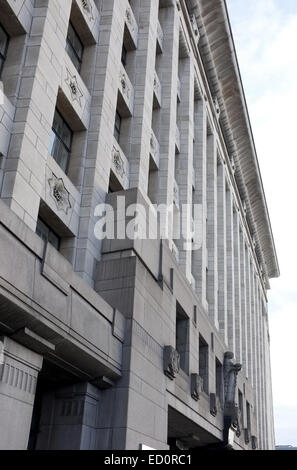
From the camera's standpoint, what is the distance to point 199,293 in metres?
27.0

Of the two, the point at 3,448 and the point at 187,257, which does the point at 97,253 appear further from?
the point at 187,257

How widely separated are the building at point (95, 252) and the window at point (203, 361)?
64mm

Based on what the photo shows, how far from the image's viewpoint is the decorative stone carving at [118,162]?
1822cm

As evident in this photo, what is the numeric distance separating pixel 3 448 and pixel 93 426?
3771 mm

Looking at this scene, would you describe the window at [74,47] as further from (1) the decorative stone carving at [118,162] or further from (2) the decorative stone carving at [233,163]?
(2) the decorative stone carving at [233,163]

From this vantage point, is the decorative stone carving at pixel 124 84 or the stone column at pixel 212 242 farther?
the stone column at pixel 212 242

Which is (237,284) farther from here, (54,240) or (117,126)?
(54,240)

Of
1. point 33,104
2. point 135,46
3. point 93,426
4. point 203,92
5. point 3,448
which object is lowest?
point 3,448

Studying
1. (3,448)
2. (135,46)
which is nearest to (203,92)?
(135,46)

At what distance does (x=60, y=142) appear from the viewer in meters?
15.9

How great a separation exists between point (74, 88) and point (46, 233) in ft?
15.6

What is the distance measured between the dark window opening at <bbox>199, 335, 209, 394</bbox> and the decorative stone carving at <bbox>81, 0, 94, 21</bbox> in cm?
1356

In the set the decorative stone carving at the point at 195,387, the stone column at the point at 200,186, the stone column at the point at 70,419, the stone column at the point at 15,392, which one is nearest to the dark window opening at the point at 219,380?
the stone column at the point at 200,186

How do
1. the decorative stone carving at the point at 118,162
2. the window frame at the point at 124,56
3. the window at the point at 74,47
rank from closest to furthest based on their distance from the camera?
the window at the point at 74,47 → the decorative stone carving at the point at 118,162 → the window frame at the point at 124,56
